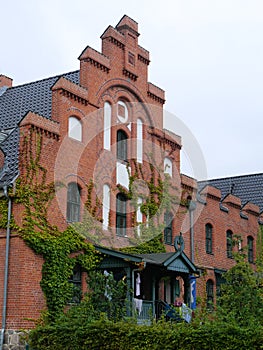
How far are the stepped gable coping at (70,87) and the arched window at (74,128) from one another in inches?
40.3

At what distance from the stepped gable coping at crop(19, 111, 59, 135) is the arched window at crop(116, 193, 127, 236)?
186 inches

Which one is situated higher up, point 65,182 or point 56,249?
point 65,182

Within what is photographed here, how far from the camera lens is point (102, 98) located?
28156 mm

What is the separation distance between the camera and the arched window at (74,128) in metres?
26.1

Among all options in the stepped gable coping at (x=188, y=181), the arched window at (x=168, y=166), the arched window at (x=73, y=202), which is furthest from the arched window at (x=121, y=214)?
the stepped gable coping at (x=188, y=181)

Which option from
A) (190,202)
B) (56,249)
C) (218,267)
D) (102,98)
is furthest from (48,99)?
(218,267)

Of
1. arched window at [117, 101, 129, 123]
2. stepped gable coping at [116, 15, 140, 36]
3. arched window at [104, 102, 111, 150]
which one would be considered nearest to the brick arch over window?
arched window at [117, 101, 129, 123]

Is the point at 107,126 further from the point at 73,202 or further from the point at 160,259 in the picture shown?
the point at 160,259

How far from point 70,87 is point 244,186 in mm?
22219

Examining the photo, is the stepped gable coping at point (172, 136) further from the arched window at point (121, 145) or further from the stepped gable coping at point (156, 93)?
the arched window at point (121, 145)

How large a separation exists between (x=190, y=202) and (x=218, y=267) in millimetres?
4165

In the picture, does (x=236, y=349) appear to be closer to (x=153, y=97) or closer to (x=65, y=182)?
(x=65, y=182)

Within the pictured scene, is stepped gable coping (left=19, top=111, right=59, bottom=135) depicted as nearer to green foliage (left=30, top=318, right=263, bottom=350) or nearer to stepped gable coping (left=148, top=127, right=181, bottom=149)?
stepped gable coping (left=148, top=127, right=181, bottom=149)

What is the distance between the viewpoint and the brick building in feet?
76.9
